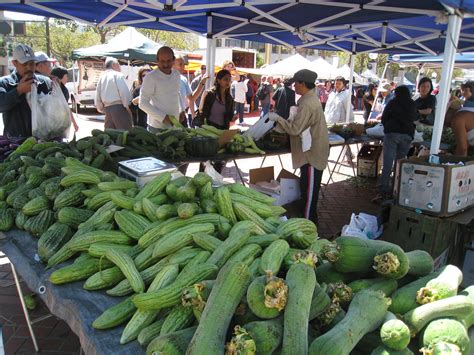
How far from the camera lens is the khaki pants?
7.19m

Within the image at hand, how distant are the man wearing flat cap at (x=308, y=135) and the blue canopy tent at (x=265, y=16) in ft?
4.27

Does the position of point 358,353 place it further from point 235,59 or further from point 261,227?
point 235,59

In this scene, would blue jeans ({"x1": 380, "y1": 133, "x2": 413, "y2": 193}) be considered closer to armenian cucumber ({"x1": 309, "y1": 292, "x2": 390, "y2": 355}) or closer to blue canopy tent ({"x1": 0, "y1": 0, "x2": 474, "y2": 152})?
blue canopy tent ({"x1": 0, "y1": 0, "x2": 474, "y2": 152})

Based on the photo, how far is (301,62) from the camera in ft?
62.3

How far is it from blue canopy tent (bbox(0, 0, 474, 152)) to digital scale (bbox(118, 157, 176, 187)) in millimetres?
2870

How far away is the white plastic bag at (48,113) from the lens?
4.12 metres

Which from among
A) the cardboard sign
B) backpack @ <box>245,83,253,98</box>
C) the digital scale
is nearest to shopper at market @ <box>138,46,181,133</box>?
the cardboard sign

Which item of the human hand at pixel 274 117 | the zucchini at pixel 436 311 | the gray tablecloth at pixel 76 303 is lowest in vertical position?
the gray tablecloth at pixel 76 303

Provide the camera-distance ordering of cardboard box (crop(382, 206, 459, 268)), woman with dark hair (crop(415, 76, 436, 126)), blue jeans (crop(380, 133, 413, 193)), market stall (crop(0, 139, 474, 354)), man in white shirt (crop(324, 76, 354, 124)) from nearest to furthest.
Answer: market stall (crop(0, 139, 474, 354)) < cardboard box (crop(382, 206, 459, 268)) < blue jeans (crop(380, 133, 413, 193)) < woman with dark hair (crop(415, 76, 436, 126)) < man in white shirt (crop(324, 76, 354, 124))

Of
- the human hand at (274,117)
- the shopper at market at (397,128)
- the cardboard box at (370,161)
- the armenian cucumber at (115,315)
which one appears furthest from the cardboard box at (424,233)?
the cardboard box at (370,161)

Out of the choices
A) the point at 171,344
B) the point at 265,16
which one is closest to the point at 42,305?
the point at 171,344

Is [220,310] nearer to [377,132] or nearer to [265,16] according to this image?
[265,16]

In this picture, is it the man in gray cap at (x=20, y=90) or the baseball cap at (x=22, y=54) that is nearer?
the man in gray cap at (x=20, y=90)

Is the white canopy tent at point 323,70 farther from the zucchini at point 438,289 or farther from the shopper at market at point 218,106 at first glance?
the zucchini at point 438,289
